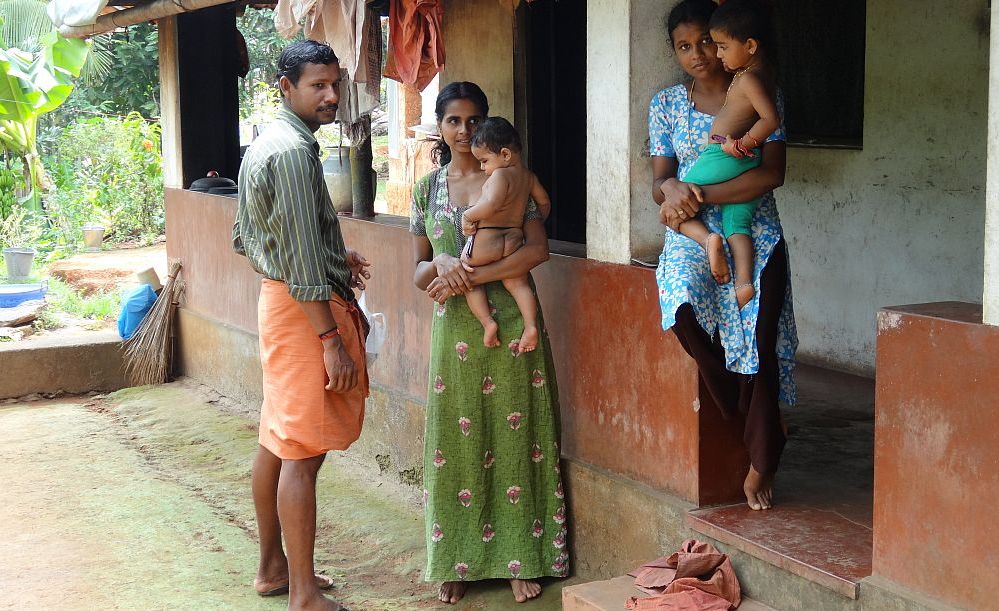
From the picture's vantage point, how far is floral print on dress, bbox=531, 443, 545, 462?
446cm

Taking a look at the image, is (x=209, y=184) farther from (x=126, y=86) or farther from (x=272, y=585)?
(x=126, y=86)

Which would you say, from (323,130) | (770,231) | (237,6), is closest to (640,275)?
(770,231)

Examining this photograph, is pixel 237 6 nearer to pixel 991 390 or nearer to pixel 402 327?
pixel 402 327

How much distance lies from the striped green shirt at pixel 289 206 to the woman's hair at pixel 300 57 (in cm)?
14

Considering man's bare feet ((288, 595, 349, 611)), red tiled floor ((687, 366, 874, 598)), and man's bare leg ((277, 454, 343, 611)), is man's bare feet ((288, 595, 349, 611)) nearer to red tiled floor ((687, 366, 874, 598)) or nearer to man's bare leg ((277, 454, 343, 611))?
man's bare leg ((277, 454, 343, 611))

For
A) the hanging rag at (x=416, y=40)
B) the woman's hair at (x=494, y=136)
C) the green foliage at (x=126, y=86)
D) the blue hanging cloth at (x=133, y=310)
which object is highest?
the green foliage at (x=126, y=86)

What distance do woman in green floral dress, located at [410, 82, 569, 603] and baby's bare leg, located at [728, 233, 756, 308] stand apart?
2.96ft

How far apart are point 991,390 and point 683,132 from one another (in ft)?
4.61

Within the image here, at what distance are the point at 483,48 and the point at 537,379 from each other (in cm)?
359

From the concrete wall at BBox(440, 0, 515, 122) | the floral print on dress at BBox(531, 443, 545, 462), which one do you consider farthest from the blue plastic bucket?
the floral print on dress at BBox(531, 443, 545, 462)

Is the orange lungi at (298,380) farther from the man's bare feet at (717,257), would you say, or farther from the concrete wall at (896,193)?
the concrete wall at (896,193)


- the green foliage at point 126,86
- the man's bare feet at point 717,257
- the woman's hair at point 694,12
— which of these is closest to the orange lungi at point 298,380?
the man's bare feet at point 717,257

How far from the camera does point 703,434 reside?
3.90 metres

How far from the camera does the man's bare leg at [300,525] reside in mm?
4094
